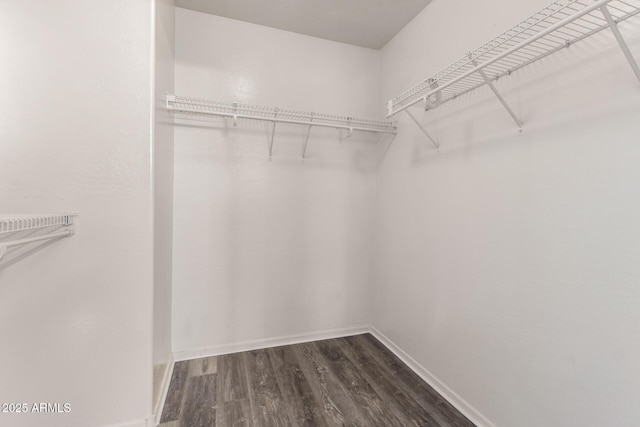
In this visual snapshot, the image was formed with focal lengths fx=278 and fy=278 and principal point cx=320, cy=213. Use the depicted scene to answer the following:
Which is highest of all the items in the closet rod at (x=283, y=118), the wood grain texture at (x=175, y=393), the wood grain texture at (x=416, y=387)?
the closet rod at (x=283, y=118)

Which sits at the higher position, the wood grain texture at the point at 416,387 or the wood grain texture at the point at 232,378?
the wood grain texture at the point at 416,387

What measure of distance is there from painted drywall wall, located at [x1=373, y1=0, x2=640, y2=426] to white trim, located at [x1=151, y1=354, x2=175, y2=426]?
1706 millimetres

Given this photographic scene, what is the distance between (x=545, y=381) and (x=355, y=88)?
242cm

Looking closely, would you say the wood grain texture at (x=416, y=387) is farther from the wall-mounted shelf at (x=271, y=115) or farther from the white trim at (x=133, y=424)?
the wall-mounted shelf at (x=271, y=115)

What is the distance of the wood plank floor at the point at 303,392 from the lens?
5.21 feet

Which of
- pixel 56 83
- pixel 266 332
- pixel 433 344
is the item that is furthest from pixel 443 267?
pixel 56 83

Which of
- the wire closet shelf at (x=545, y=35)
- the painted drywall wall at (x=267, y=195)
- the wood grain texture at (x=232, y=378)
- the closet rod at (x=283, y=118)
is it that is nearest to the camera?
the wire closet shelf at (x=545, y=35)

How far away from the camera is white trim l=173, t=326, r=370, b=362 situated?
7.08ft

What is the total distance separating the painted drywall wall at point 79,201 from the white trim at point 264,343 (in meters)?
0.68

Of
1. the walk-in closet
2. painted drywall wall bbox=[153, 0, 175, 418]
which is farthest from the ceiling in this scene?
painted drywall wall bbox=[153, 0, 175, 418]

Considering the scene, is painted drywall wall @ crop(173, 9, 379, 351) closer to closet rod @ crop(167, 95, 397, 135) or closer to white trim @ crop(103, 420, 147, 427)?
closet rod @ crop(167, 95, 397, 135)

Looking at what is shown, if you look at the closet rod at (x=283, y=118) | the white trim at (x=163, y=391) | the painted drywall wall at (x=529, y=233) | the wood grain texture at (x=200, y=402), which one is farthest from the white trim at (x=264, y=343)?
the closet rod at (x=283, y=118)

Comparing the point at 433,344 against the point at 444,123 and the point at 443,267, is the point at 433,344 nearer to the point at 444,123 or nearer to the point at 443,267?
the point at 443,267

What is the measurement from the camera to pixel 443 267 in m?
1.84
